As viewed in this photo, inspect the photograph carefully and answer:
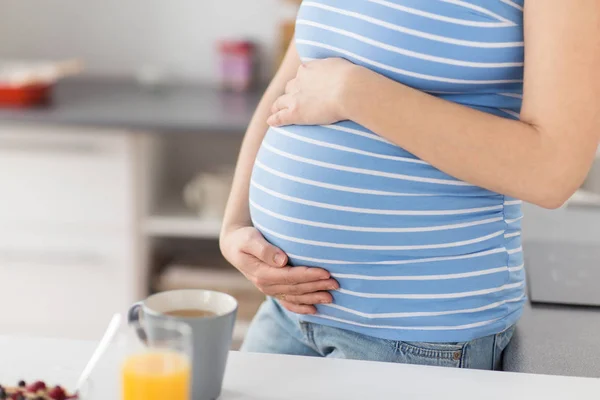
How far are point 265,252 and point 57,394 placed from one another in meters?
0.32

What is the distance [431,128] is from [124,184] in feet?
4.81

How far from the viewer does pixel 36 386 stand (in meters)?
0.75

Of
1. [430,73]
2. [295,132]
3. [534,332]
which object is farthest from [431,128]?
[534,332]

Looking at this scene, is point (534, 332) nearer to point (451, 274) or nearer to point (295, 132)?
point (451, 274)

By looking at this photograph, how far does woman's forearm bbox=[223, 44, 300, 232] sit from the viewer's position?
44.0 inches

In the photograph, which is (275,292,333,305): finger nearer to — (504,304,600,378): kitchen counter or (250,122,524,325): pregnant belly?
(250,122,524,325): pregnant belly

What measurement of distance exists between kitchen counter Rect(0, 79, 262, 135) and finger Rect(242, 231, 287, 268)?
1129 millimetres

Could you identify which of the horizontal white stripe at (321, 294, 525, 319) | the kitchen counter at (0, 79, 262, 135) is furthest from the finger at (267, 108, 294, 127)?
the kitchen counter at (0, 79, 262, 135)

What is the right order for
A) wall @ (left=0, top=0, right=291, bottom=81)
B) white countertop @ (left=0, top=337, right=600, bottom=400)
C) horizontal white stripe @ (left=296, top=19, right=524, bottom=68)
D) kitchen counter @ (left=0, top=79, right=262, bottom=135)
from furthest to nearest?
wall @ (left=0, top=0, right=291, bottom=81)
kitchen counter @ (left=0, top=79, right=262, bottom=135)
horizontal white stripe @ (left=296, top=19, right=524, bottom=68)
white countertop @ (left=0, top=337, right=600, bottom=400)

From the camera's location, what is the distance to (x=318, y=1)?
1.01m

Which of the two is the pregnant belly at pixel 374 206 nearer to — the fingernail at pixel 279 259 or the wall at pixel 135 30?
the fingernail at pixel 279 259

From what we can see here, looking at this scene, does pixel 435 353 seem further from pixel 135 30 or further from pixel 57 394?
pixel 135 30

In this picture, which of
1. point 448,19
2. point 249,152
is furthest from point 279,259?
point 448,19

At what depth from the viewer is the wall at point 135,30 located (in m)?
2.65
